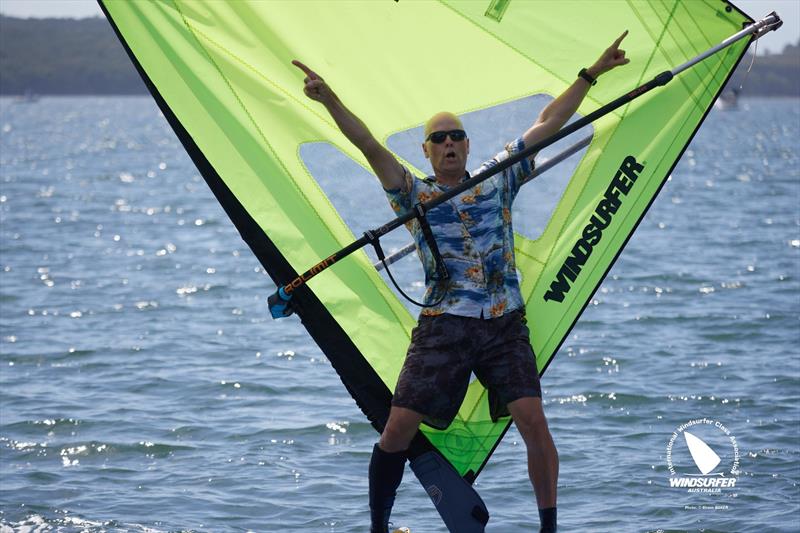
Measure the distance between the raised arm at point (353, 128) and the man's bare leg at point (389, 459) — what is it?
1003mm

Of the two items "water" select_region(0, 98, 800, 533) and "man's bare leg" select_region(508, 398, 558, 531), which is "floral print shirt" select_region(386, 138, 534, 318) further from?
"water" select_region(0, 98, 800, 533)

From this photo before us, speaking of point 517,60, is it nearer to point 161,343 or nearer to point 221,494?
point 221,494

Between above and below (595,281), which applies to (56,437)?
below

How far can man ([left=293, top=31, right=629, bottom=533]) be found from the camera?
551 cm

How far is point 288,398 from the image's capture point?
11180mm

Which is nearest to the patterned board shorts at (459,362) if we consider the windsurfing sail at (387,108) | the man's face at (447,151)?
the windsurfing sail at (387,108)

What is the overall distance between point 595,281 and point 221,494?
329 centimetres

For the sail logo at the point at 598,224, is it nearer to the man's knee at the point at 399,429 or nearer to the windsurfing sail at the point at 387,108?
the windsurfing sail at the point at 387,108

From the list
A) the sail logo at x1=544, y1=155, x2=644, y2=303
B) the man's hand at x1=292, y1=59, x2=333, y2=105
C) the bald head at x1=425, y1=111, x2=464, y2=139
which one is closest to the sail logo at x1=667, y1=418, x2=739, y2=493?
the sail logo at x1=544, y1=155, x2=644, y2=303

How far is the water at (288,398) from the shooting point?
7.91 metres

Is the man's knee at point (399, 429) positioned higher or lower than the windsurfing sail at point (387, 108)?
lower

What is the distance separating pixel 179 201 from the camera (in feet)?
112

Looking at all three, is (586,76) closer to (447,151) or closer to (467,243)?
(447,151)

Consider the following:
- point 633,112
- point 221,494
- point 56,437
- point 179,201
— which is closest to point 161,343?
point 56,437
